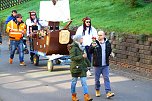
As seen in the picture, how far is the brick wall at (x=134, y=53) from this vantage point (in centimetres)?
1345

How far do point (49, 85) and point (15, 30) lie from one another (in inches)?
170

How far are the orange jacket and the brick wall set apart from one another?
3.30m

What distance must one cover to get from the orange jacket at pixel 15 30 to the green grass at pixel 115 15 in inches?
123

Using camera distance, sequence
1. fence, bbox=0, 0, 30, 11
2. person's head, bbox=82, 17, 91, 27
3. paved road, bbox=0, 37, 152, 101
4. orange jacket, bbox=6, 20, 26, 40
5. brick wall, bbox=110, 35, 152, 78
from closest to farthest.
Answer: paved road, bbox=0, 37, 152, 101
person's head, bbox=82, 17, 91, 27
brick wall, bbox=110, 35, 152, 78
orange jacket, bbox=6, 20, 26, 40
fence, bbox=0, 0, 30, 11

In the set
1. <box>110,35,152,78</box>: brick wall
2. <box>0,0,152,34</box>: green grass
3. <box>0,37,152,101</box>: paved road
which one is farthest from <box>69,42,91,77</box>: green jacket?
<box>0,0,152,34</box>: green grass

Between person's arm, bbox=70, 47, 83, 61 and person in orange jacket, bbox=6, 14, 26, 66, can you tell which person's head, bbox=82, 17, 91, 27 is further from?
person's arm, bbox=70, 47, 83, 61

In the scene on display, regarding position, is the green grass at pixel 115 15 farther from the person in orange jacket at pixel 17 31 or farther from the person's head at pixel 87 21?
the person in orange jacket at pixel 17 31

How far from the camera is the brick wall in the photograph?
13445 mm

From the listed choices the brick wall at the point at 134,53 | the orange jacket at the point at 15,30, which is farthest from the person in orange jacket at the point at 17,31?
the brick wall at the point at 134,53

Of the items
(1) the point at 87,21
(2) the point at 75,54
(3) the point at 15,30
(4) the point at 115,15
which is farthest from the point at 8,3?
(2) the point at 75,54

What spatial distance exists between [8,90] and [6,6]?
25953mm

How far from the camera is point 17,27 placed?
1578 cm

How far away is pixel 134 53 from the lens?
14.1 meters

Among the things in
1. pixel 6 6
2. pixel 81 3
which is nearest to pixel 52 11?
pixel 81 3
